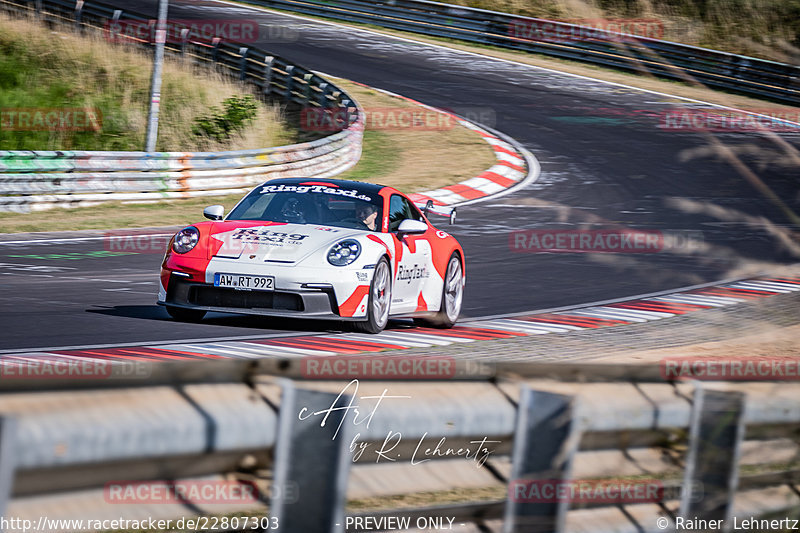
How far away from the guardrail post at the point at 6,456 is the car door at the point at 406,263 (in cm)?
660

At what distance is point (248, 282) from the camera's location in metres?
8.33

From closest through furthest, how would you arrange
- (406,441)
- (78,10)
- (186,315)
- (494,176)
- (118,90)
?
(406,441)
(186,315)
(494,176)
(118,90)
(78,10)

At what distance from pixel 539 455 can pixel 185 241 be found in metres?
5.56

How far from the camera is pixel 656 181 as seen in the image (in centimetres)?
2159

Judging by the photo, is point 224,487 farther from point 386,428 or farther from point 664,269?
point 664,269

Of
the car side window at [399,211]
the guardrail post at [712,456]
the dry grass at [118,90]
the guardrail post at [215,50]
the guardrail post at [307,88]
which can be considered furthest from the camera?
the guardrail post at [215,50]

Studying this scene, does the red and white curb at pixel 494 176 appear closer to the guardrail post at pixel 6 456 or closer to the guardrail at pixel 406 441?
the guardrail at pixel 406 441

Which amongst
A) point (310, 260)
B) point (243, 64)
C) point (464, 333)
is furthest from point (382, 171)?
point (310, 260)

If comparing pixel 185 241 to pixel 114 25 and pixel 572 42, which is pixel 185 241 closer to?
pixel 114 25

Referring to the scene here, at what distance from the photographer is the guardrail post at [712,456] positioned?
4074 mm

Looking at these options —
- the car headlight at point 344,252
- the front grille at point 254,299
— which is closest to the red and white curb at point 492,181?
the car headlight at point 344,252

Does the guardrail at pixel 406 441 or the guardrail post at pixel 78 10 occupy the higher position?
the guardrail at pixel 406 441

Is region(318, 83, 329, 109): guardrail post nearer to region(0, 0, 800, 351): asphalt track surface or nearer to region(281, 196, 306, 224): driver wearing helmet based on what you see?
region(0, 0, 800, 351): asphalt track surface

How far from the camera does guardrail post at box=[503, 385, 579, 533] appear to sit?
3625mm
